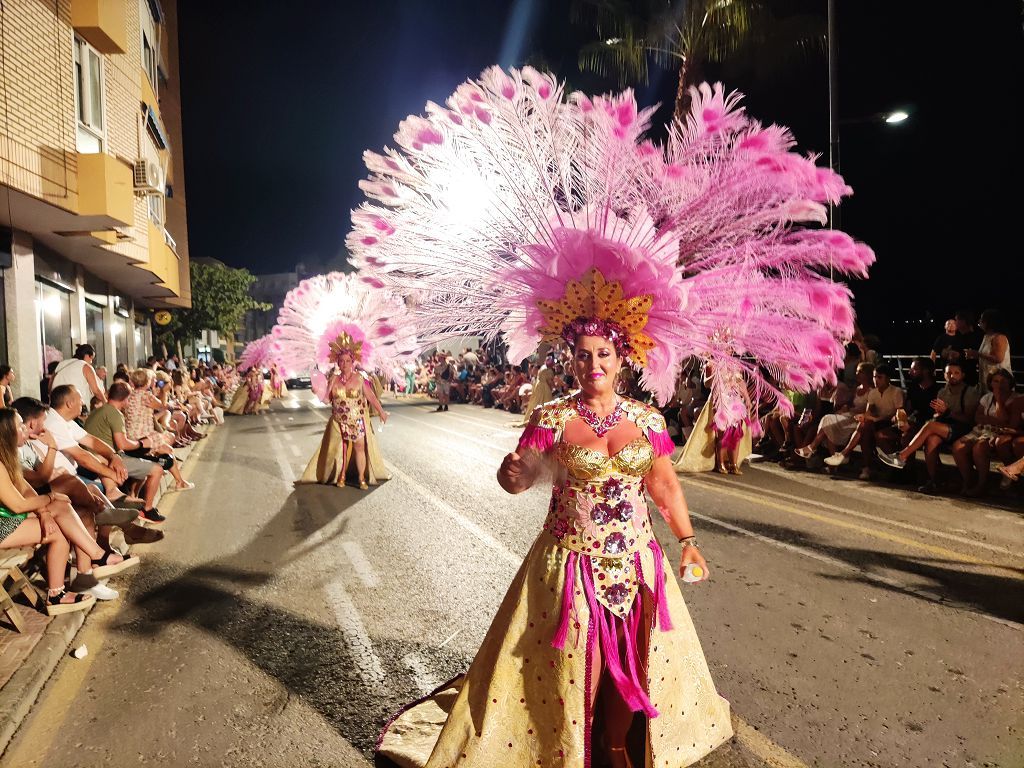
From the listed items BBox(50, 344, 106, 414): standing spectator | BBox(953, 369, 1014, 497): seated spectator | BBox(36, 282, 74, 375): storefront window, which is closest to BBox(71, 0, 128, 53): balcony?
BBox(36, 282, 74, 375): storefront window

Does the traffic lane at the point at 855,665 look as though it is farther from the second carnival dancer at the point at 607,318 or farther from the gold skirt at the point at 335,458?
the gold skirt at the point at 335,458

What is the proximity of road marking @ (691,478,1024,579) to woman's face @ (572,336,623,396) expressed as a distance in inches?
187

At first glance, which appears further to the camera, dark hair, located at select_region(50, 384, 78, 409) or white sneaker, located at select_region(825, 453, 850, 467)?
white sneaker, located at select_region(825, 453, 850, 467)

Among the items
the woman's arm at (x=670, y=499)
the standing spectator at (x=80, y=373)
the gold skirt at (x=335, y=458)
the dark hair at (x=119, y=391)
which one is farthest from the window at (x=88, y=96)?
the woman's arm at (x=670, y=499)

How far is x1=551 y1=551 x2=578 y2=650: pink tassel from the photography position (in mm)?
2734

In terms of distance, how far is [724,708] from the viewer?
3090 mm

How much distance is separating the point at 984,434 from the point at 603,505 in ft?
25.7

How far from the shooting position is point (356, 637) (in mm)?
4441

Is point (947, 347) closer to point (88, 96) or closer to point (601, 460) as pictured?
point (601, 460)

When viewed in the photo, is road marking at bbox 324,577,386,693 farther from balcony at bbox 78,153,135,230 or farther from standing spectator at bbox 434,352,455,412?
standing spectator at bbox 434,352,455,412

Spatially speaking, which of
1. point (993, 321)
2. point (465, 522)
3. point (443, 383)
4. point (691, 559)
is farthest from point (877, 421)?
point (443, 383)

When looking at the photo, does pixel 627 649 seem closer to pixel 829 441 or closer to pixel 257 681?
pixel 257 681

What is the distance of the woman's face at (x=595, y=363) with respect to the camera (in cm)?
291

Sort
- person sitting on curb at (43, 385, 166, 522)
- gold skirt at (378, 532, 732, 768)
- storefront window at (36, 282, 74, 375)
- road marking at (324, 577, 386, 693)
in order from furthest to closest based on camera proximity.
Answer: storefront window at (36, 282, 74, 375)
person sitting on curb at (43, 385, 166, 522)
road marking at (324, 577, 386, 693)
gold skirt at (378, 532, 732, 768)
